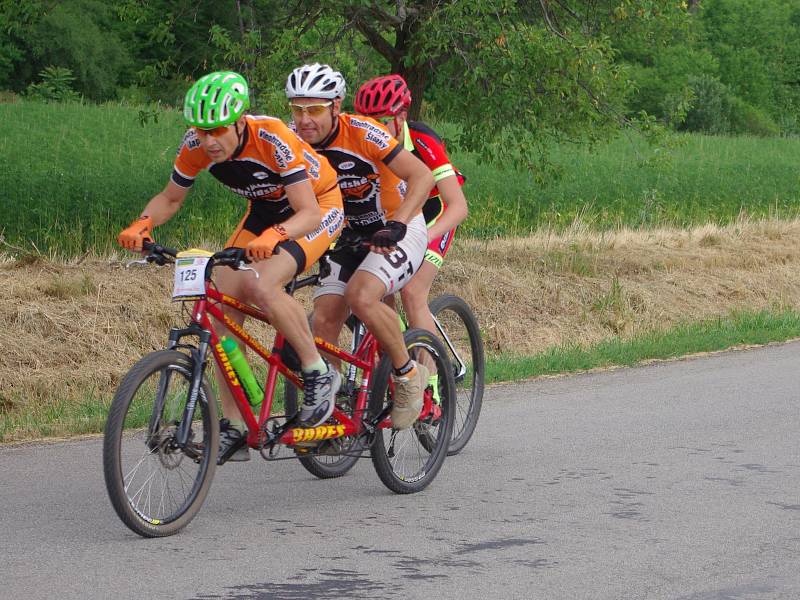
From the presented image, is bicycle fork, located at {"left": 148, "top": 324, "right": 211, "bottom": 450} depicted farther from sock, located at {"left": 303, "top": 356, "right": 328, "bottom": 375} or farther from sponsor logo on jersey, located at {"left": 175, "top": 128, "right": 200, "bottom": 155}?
sponsor logo on jersey, located at {"left": 175, "top": 128, "right": 200, "bottom": 155}

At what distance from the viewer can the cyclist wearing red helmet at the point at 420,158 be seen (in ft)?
24.2

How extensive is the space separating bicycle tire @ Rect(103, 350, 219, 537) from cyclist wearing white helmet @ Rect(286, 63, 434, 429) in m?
1.14

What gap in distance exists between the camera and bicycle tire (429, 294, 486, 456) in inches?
310

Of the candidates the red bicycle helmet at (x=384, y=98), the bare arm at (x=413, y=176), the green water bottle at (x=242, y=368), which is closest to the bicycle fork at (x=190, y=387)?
the green water bottle at (x=242, y=368)

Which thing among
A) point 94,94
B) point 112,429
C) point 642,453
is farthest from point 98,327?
point 94,94

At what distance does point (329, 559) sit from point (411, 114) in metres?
11.5

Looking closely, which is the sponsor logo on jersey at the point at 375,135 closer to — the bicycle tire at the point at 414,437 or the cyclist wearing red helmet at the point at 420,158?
the cyclist wearing red helmet at the point at 420,158

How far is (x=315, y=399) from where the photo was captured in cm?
625

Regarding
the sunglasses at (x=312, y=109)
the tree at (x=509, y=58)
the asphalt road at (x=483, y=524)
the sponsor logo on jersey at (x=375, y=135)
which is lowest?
the asphalt road at (x=483, y=524)

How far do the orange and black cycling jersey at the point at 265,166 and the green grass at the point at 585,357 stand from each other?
2359mm

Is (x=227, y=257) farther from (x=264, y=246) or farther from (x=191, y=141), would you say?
(x=191, y=141)

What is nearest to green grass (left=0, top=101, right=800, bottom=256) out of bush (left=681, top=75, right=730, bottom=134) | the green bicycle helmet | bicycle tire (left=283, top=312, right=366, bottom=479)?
bicycle tire (left=283, top=312, right=366, bottom=479)

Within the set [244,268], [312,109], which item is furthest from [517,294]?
[244,268]

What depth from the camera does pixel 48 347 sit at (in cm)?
1084
